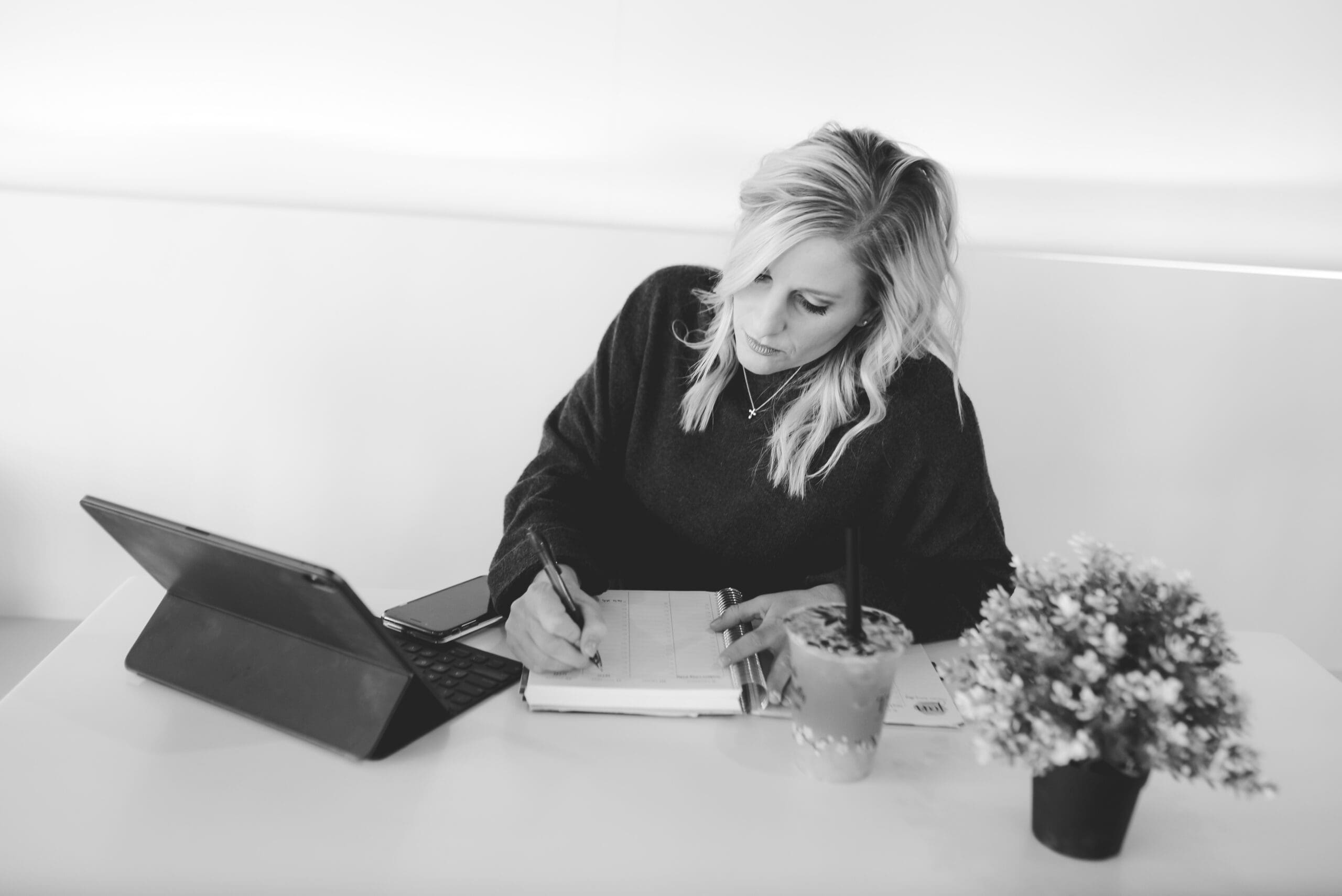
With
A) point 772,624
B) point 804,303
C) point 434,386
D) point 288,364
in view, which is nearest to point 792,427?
point 804,303

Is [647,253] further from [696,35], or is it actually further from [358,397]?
[358,397]

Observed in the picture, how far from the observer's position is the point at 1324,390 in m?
2.13

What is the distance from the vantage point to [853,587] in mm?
877

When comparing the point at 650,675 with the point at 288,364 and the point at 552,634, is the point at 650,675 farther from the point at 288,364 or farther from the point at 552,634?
the point at 288,364

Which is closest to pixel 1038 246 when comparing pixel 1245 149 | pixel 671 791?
pixel 1245 149

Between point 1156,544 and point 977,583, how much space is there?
1.12 m

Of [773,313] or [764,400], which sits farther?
[764,400]

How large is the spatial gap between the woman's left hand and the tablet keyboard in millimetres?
218

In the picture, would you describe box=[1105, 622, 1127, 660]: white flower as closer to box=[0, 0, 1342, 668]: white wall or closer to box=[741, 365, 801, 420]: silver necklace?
box=[741, 365, 801, 420]: silver necklace

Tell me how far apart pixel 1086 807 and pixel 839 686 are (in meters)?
0.21

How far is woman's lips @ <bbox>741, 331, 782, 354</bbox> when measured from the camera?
1.35 metres

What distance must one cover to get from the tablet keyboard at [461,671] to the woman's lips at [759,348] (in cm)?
50

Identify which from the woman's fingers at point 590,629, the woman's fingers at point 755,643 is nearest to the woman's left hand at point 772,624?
the woman's fingers at point 755,643

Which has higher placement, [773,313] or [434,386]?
[773,313]
